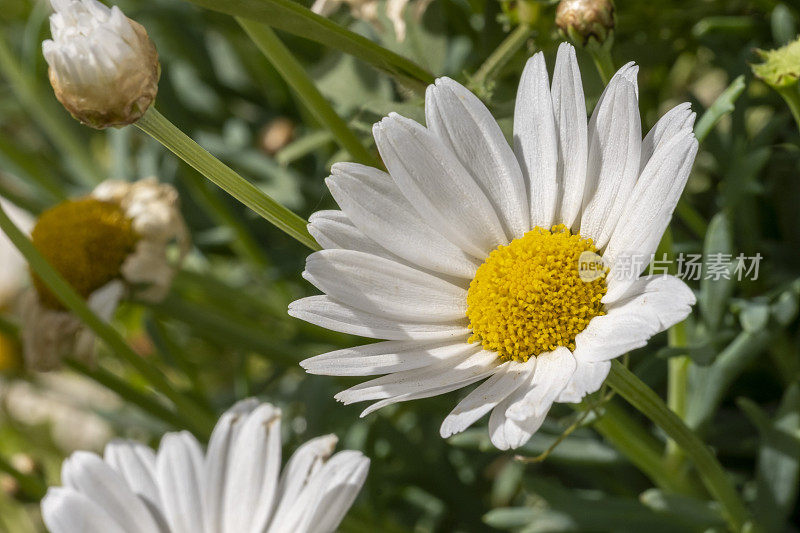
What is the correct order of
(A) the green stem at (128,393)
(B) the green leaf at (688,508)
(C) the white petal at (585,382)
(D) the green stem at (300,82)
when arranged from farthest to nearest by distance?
(A) the green stem at (128,393)
(B) the green leaf at (688,508)
(D) the green stem at (300,82)
(C) the white petal at (585,382)

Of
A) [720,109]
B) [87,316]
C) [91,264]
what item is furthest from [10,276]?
[720,109]

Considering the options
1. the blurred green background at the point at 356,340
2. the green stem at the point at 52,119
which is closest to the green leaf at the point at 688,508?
the blurred green background at the point at 356,340

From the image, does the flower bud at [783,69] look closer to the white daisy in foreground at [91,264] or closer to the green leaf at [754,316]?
the green leaf at [754,316]

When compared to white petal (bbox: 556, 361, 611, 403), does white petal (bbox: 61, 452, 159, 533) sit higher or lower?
lower

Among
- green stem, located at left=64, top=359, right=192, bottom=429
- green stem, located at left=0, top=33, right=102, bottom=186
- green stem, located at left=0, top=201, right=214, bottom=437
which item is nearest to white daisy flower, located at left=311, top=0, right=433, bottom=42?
green stem, located at left=0, top=201, right=214, bottom=437

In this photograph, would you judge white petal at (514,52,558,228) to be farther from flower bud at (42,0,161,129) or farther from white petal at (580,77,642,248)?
flower bud at (42,0,161,129)

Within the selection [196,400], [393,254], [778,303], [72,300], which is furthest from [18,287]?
[778,303]

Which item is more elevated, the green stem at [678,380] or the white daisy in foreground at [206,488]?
the green stem at [678,380]
